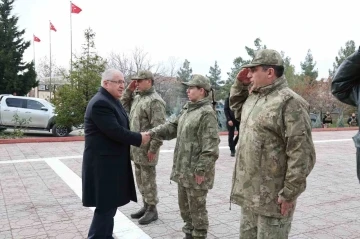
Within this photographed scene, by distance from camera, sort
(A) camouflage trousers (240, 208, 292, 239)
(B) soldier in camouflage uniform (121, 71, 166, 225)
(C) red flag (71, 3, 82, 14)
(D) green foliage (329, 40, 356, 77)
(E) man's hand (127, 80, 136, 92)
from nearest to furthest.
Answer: (A) camouflage trousers (240, 208, 292, 239) → (B) soldier in camouflage uniform (121, 71, 166, 225) → (E) man's hand (127, 80, 136, 92) → (C) red flag (71, 3, 82, 14) → (D) green foliage (329, 40, 356, 77)

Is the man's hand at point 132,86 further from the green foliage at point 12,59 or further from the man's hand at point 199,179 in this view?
the green foliage at point 12,59

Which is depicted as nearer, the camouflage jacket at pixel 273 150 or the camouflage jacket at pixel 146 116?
the camouflage jacket at pixel 273 150

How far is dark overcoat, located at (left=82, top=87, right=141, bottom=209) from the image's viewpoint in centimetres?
310

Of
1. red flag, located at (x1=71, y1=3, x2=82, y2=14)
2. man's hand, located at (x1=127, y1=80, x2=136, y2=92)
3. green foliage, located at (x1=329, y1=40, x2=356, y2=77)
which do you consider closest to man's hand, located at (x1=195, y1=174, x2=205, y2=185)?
man's hand, located at (x1=127, y1=80, x2=136, y2=92)

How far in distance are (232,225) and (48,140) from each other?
355 inches

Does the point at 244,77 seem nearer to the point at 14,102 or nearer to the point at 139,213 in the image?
the point at 139,213

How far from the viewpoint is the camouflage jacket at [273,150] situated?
2.27 meters

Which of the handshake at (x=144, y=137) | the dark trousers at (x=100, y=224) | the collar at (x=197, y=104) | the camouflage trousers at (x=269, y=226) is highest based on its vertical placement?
the collar at (x=197, y=104)

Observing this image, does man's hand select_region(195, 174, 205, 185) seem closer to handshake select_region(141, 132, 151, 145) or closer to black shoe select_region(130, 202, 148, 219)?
handshake select_region(141, 132, 151, 145)

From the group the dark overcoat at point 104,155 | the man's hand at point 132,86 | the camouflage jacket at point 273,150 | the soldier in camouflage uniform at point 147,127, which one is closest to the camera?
the camouflage jacket at point 273,150

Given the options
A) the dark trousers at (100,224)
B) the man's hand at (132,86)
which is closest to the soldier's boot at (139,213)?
the dark trousers at (100,224)

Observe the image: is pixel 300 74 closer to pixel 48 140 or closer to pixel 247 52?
pixel 247 52

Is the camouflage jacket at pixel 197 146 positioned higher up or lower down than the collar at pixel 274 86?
lower down

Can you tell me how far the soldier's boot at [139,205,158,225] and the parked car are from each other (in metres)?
9.73
